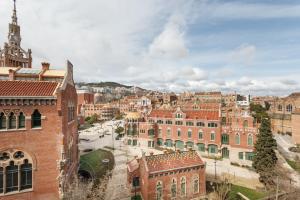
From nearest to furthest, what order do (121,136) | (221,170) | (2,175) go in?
(2,175)
(221,170)
(121,136)

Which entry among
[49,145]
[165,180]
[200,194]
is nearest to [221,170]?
[200,194]

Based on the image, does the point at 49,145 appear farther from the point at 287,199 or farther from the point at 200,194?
the point at 287,199

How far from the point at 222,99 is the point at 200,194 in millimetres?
111422

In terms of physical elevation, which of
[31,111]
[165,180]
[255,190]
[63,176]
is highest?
[31,111]

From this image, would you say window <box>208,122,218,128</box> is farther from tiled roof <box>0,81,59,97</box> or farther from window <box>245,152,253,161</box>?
tiled roof <box>0,81,59,97</box>

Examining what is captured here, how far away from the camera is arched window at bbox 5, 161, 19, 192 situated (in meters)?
20.5

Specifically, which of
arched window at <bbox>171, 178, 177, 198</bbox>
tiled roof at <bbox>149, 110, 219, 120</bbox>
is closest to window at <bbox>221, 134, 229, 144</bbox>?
tiled roof at <bbox>149, 110, 219, 120</bbox>

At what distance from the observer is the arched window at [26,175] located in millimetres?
21031

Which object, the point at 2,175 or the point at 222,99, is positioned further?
the point at 222,99

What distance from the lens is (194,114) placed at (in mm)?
Result: 55906

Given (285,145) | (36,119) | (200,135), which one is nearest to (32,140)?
(36,119)

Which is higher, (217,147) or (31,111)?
(31,111)

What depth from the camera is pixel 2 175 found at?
2023cm

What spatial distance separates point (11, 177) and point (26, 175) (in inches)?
47.4
